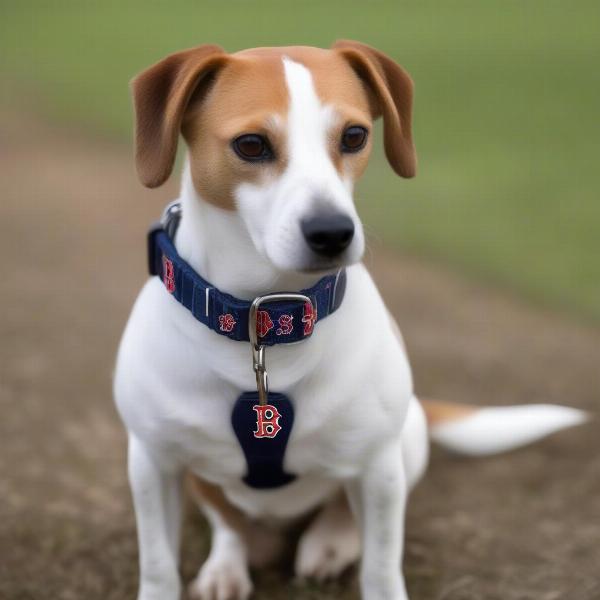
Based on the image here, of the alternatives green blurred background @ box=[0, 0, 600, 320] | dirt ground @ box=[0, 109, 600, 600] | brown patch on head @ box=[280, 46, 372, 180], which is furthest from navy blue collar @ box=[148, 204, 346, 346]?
green blurred background @ box=[0, 0, 600, 320]

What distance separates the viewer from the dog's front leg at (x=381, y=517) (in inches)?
89.7

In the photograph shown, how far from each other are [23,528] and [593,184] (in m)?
5.29

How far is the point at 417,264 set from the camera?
5652 millimetres

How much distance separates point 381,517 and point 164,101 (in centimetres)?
115

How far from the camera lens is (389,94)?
217 centimetres

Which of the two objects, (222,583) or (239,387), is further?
(222,583)

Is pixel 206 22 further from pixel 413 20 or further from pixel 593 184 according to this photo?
pixel 593 184

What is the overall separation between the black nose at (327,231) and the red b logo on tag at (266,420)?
0.43 m

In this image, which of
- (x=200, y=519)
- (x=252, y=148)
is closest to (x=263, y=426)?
(x=252, y=148)

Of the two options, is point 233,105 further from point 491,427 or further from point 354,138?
point 491,427

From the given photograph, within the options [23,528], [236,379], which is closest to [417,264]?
[23,528]

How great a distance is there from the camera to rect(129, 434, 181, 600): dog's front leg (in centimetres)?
230

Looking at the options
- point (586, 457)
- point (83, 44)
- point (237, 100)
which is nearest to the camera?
point (237, 100)

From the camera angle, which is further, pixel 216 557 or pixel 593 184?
pixel 593 184
